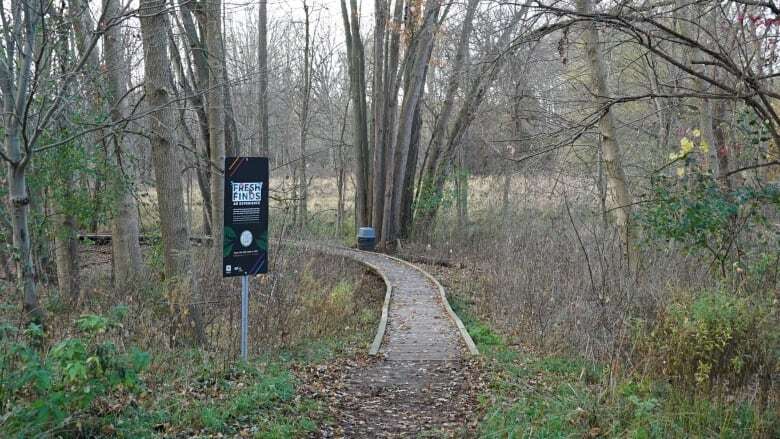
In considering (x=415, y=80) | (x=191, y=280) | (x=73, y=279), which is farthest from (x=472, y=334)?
(x=415, y=80)

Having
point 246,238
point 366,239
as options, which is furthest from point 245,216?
point 366,239

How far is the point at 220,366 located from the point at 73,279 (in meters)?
6.19

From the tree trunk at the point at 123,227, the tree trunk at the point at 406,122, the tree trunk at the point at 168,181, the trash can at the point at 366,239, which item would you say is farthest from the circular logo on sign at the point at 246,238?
the trash can at the point at 366,239

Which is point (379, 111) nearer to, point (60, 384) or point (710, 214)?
point (710, 214)

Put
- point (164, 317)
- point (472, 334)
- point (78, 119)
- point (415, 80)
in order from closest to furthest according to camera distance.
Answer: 1. point (164, 317)
2. point (78, 119)
3. point (472, 334)
4. point (415, 80)

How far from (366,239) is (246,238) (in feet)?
43.9

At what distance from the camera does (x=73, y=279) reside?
11328 mm

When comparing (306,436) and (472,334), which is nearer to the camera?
(306,436)

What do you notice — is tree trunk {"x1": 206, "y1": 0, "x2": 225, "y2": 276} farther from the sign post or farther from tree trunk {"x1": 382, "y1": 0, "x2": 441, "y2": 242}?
tree trunk {"x1": 382, "y1": 0, "x2": 441, "y2": 242}

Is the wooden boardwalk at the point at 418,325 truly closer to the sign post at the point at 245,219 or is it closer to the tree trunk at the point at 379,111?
the sign post at the point at 245,219

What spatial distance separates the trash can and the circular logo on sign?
1332cm

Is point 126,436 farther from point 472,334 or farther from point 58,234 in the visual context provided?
point 58,234

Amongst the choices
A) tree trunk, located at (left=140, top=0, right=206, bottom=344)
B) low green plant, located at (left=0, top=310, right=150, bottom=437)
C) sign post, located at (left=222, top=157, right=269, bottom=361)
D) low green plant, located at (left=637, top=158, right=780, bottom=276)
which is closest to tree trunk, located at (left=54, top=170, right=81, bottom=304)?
tree trunk, located at (left=140, top=0, right=206, bottom=344)

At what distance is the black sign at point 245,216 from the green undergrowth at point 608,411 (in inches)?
109
